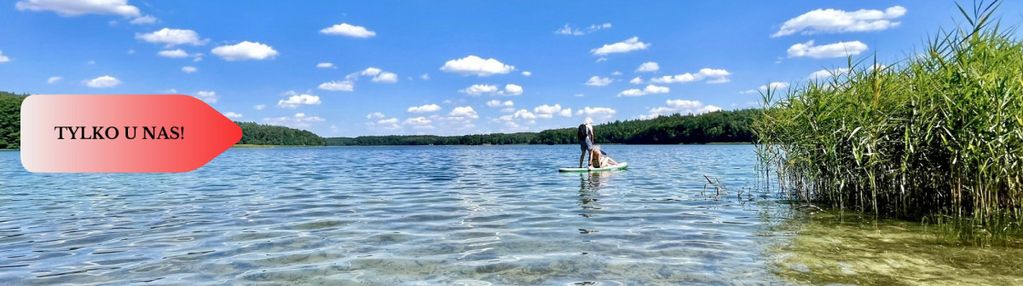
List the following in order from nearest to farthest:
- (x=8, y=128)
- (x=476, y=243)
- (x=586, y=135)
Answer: (x=476, y=243)
(x=586, y=135)
(x=8, y=128)

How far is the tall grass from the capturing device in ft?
→ 29.6

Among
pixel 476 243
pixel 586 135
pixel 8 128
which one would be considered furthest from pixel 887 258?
pixel 8 128

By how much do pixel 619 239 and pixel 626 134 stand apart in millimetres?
171006

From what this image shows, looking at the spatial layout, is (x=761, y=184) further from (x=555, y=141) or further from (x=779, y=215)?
(x=555, y=141)

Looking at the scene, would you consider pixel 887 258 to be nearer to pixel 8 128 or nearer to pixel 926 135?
pixel 926 135

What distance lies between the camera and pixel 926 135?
9.52 metres

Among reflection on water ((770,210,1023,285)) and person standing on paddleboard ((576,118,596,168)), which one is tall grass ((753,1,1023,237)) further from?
person standing on paddleboard ((576,118,596,168))

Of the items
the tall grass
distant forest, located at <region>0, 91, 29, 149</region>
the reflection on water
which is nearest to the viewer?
the reflection on water

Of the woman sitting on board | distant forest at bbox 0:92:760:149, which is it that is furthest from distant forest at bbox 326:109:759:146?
the woman sitting on board

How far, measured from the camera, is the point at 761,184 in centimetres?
1855

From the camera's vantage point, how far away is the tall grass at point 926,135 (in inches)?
355

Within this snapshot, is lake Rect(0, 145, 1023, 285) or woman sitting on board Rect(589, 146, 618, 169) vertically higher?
woman sitting on board Rect(589, 146, 618, 169)

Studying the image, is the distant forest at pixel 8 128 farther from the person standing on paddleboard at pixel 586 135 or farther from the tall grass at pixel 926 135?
the tall grass at pixel 926 135

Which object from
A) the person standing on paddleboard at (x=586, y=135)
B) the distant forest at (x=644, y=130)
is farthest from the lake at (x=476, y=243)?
the distant forest at (x=644, y=130)
